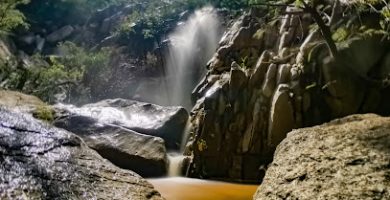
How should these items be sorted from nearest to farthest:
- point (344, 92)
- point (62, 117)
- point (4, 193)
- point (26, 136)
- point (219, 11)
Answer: point (4, 193) → point (26, 136) → point (344, 92) → point (62, 117) → point (219, 11)

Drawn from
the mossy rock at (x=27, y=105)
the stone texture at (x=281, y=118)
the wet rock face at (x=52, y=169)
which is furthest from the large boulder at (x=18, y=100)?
the wet rock face at (x=52, y=169)

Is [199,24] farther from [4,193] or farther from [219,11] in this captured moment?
[4,193]

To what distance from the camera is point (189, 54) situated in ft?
52.2

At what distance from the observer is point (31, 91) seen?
49.3 ft

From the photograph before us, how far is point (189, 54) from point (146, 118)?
5179mm

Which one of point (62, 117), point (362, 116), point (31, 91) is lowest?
point (31, 91)

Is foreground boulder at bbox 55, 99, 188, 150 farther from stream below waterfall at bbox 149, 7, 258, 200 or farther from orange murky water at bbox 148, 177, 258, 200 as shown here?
orange murky water at bbox 148, 177, 258, 200

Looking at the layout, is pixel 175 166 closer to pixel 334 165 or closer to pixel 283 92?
pixel 283 92

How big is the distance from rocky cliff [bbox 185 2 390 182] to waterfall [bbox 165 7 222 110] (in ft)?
13.8

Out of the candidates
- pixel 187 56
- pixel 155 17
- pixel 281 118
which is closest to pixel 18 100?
pixel 281 118

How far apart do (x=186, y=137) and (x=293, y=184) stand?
800 centimetres

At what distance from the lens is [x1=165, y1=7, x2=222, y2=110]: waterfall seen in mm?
14969

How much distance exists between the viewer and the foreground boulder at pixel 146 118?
10.9m

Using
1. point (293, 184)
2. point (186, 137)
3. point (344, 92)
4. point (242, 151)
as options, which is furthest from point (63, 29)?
point (293, 184)
